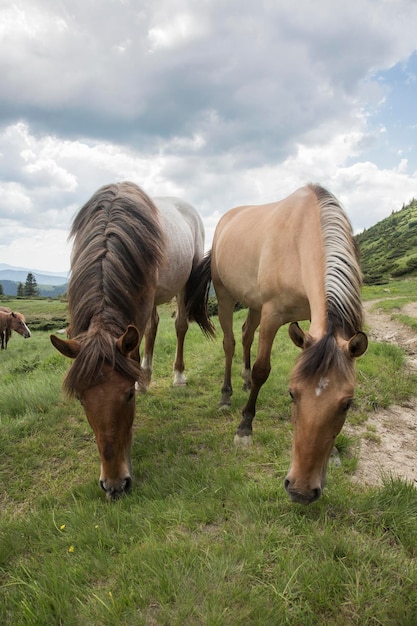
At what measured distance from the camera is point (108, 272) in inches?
Result: 129

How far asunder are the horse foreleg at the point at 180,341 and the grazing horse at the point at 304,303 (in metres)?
0.91

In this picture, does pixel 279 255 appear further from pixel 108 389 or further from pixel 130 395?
pixel 108 389

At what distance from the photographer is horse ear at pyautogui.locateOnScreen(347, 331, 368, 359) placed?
7.66 ft

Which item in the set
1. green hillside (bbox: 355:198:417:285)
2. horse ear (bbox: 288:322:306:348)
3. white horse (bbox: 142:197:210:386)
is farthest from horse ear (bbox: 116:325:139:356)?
green hillside (bbox: 355:198:417:285)

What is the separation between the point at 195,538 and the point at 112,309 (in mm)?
1875

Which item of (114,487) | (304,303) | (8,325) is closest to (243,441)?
(114,487)

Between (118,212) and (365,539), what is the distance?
3507 millimetres

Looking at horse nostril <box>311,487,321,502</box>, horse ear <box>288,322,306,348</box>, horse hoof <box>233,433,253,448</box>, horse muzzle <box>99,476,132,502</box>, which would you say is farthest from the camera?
horse hoof <box>233,433,253,448</box>

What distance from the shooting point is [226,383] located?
5.11 metres

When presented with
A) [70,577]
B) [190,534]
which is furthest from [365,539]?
[70,577]

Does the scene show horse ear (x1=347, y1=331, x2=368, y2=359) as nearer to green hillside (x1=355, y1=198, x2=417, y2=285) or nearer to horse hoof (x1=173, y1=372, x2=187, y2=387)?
horse hoof (x1=173, y1=372, x2=187, y2=387)

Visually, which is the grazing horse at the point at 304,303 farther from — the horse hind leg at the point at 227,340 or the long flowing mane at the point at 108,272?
the long flowing mane at the point at 108,272

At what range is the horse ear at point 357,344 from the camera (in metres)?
2.33

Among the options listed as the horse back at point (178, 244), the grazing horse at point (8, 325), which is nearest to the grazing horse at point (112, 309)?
the horse back at point (178, 244)
